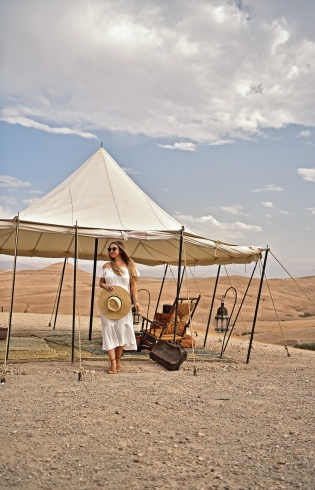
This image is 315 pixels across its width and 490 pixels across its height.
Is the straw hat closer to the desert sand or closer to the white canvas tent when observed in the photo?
the desert sand

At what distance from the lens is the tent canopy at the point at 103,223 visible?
8594 mm

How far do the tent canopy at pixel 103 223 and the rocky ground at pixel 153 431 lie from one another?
7.68 ft

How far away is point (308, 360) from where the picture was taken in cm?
978

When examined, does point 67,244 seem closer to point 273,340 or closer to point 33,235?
point 33,235

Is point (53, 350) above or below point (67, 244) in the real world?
below

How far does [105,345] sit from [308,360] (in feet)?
15.0

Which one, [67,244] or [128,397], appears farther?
[67,244]

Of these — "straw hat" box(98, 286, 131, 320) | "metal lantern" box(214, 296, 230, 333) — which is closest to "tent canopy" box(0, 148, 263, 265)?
"metal lantern" box(214, 296, 230, 333)

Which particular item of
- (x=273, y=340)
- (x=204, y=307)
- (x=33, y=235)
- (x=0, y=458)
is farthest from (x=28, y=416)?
(x=204, y=307)

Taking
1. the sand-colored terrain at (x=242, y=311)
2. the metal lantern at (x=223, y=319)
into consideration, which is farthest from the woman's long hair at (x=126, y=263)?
the sand-colored terrain at (x=242, y=311)

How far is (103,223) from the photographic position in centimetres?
957

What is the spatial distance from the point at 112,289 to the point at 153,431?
2901 millimetres

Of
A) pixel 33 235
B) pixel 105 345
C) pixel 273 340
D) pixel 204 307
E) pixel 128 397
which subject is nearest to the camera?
pixel 128 397

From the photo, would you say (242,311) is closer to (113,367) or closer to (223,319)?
(223,319)
